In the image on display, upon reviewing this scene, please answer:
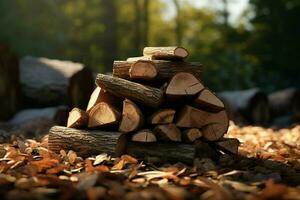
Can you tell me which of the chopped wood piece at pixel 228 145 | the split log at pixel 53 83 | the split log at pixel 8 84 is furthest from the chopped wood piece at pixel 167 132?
the split log at pixel 8 84

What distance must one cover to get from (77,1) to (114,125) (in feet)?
55.7

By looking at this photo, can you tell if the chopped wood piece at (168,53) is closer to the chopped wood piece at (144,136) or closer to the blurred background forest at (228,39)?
the chopped wood piece at (144,136)

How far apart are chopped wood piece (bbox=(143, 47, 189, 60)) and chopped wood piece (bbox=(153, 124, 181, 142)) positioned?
65 cm

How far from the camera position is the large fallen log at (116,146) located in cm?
389

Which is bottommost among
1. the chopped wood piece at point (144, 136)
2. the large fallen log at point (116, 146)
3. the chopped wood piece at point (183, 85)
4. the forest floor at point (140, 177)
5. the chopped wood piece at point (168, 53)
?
the forest floor at point (140, 177)

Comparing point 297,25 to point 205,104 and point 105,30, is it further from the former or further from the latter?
point 205,104

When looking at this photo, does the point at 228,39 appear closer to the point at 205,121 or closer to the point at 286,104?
the point at 286,104

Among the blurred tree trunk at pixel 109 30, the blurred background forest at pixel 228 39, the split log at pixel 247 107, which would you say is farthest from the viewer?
the blurred tree trunk at pixel 109 30

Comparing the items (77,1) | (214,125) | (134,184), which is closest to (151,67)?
(214,125)

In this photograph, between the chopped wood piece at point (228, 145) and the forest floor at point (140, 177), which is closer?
the forest floor at point (140, 177)

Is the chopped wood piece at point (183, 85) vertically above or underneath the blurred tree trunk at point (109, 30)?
underneath

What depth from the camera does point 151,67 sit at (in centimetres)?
406

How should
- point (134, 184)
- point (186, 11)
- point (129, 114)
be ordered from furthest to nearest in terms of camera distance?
point (186, 11) < point (129, 114) < point (134, 184)

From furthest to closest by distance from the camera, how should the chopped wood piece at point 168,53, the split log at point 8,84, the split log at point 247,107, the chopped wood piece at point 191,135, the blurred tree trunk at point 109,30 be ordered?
the blurred tree trunk at point 109,30
the split log at point 247,107
the split log at point 8,84
the chopped wood piece at point 168,53
the chopped wood piece at point 191,135
